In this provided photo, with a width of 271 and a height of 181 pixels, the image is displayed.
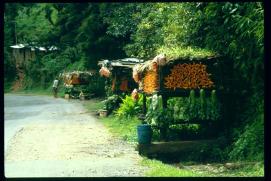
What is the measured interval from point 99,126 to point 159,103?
175 inches

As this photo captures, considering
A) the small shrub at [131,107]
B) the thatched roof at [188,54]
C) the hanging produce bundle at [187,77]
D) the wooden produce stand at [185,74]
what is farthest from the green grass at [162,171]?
the small shrub at [131,107]

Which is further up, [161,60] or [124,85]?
[161,60]

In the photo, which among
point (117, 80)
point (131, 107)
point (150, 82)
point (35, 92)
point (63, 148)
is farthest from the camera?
point (35, 92)

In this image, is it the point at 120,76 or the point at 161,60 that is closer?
the point at 161,60

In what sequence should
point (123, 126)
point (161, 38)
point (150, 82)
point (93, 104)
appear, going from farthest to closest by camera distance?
point (93, 104), point (161, 38), point (123, 126), point (150, 82)

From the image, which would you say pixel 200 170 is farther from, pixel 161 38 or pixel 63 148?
pixel 161 38

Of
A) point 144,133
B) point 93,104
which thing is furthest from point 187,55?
point 93,104

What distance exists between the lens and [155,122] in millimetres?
10680

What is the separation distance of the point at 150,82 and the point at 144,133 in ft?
6.34

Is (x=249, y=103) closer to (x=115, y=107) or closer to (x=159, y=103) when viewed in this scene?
(x=159, y=103)

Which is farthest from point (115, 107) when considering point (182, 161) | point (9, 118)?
point (182, 161)

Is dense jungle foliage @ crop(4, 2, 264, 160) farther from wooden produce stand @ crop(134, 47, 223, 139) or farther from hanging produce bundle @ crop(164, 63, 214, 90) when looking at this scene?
hanging produce bundle @ crop(164, 63, 214, 90)

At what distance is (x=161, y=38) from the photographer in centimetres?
1465

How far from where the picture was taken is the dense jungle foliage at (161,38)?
32.5 feet
